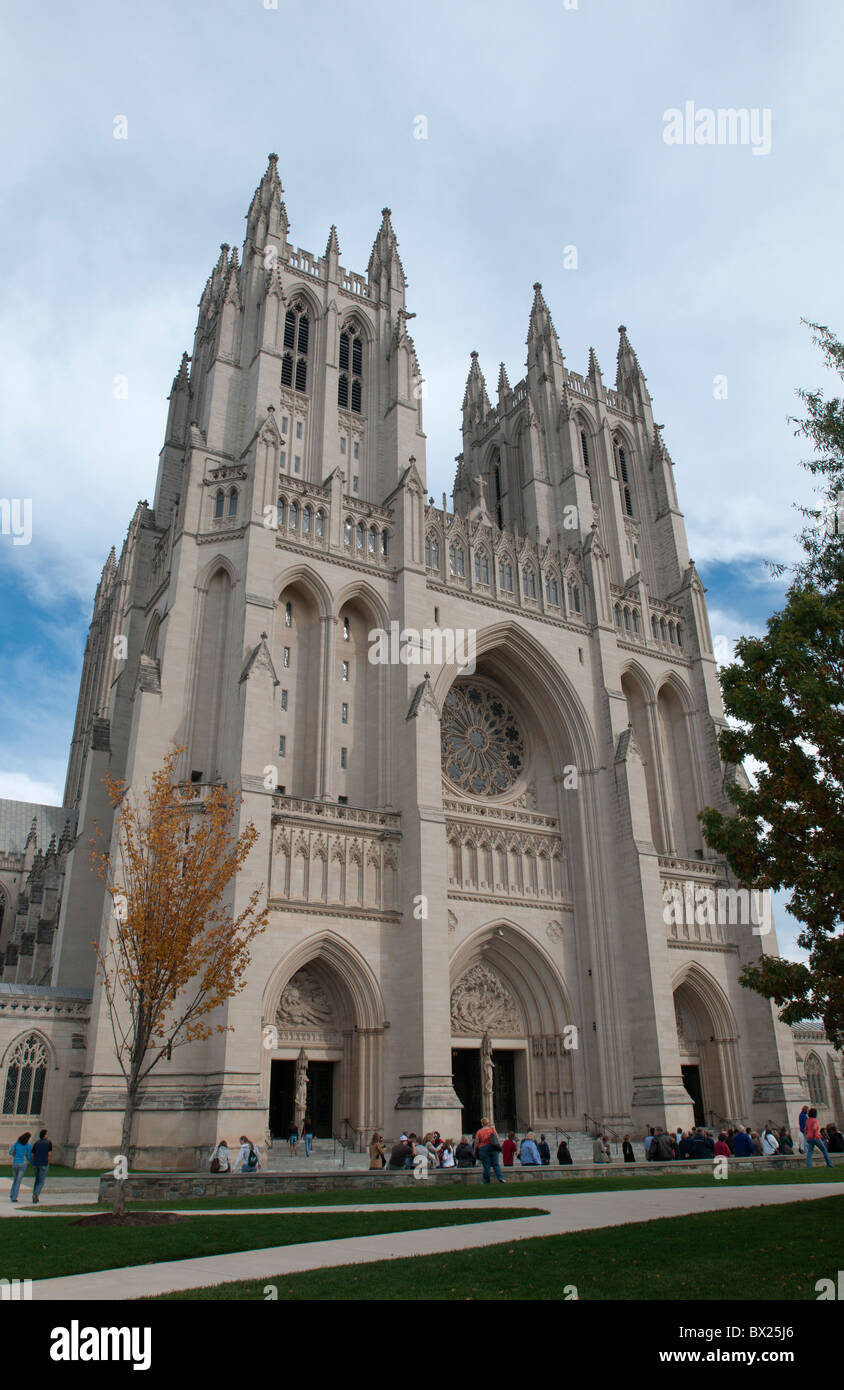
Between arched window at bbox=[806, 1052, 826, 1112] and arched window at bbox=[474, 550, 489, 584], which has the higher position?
arched window at bbox=[474, 550, 489, 584]

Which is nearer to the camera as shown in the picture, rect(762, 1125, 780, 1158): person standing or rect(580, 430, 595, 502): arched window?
rect(762, 1125, 780, 1158): person standing

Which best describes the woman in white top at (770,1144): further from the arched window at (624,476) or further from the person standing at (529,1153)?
the arched window at (624,476)

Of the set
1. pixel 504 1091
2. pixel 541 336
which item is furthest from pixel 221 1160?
pixel 541 336

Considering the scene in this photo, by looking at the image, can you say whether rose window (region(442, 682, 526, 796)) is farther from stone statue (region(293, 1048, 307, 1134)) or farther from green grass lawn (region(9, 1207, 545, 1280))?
green grass lawn (region(9, 1207, 545, 1280))

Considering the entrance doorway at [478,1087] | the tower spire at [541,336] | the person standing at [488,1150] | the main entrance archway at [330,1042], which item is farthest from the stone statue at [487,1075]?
the tower spire at [541,336]

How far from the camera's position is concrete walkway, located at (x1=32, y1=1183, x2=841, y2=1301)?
741 cm

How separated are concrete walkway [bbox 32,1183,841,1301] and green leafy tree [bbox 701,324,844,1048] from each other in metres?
2.98

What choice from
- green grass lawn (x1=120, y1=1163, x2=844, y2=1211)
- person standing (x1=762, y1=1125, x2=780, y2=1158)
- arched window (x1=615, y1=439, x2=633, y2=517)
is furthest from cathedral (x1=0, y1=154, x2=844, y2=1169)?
green grass lawn (x1=120, y1=1163, x2=844, y2=1211)

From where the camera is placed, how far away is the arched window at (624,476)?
45094mm

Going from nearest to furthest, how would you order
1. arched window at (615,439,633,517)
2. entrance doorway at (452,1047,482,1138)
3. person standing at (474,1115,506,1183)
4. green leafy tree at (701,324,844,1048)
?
green leafy tree at (701,324,844,1048)
person standing at (474,1115,506,1183)
entrance doorway at (452,1047,482,1138)
arched window at (615,439,633,517)

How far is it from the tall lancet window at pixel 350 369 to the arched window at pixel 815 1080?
32196 millimetres

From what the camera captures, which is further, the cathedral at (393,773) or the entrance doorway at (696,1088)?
the entrance doorway at (696,1088)
